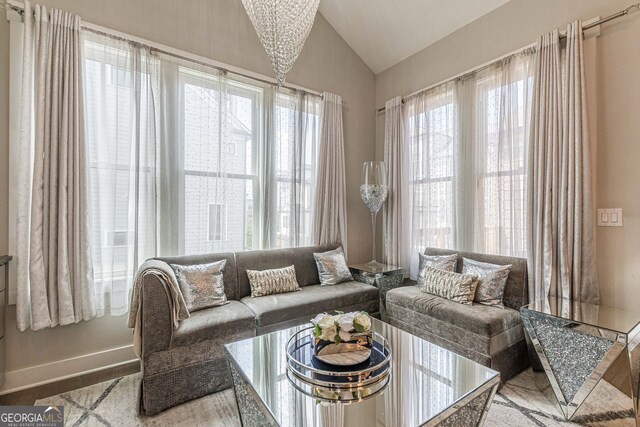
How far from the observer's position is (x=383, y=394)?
1283mm

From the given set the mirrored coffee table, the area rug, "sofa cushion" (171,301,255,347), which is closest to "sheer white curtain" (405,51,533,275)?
the area rug

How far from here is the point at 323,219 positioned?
346 cm

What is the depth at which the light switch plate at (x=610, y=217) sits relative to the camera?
2125mm

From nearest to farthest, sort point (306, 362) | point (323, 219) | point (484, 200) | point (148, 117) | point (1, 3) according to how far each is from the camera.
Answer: point (306, 362) → point (1, 3) → point (148, 117) → point (484, 200) → point (323, 219)

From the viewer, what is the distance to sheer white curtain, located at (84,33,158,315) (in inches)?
89.7

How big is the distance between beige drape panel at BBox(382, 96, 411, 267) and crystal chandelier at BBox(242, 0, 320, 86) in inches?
79.2

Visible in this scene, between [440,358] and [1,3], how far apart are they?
11.6 feet

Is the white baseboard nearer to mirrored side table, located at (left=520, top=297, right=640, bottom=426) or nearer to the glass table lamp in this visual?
the glass table lamp

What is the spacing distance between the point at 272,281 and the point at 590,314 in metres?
2.29

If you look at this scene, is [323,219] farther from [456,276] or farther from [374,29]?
[374,29]

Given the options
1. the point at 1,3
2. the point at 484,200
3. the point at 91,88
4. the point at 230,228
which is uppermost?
the point at 1,3

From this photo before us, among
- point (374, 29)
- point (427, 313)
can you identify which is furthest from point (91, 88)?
point (427, 313)

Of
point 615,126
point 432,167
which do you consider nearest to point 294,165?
point 432,167

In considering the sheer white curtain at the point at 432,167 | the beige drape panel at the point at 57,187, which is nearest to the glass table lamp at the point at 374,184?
the sheer white curtain at the point at 432,167
